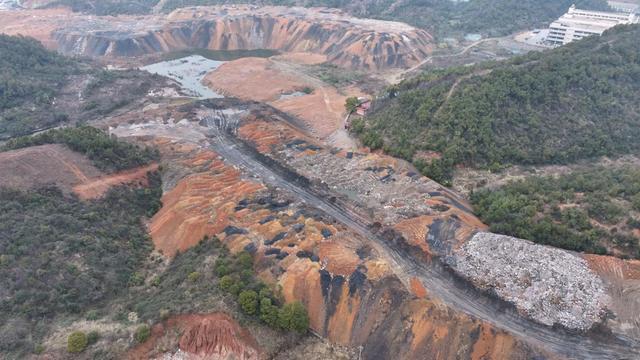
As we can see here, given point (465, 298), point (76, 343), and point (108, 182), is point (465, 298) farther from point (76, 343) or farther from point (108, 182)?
point (108, 182)

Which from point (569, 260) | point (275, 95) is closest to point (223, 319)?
point (569, 260)

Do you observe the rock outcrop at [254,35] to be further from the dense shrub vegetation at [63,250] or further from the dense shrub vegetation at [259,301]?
the dense shrub vegetation at [259,301]

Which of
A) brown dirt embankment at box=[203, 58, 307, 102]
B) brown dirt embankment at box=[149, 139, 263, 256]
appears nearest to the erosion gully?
brown dirt embankment at box=[149, 139, 263, 256]

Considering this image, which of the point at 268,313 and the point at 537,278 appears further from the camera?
the point at 537,278

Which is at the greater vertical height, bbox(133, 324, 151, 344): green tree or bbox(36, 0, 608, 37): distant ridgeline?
bbox(36, 0, 608, 37): distant ridgeline

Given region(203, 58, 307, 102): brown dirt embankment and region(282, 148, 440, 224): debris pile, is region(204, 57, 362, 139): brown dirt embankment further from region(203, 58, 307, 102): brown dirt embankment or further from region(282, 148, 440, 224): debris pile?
region(282, 148, 440, 224): debris pile

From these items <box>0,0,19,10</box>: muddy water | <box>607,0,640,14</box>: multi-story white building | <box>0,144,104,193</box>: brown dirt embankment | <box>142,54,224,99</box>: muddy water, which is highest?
<box>607,0,640,14</box>: multi-story white building

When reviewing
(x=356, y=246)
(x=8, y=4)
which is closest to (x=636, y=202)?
(x=356, y=246)
